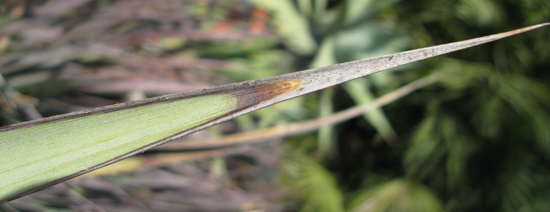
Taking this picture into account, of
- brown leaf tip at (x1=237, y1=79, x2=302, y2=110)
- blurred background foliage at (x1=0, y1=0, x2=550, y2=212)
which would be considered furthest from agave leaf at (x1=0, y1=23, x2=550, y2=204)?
blurred background foliage at (x1=0, y1=0, x2=550, y2=212)

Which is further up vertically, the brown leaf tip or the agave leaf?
the agave leaf

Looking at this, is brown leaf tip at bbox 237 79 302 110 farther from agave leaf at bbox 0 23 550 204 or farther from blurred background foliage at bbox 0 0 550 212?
blurred background foliage at bbox 0 0 550 212

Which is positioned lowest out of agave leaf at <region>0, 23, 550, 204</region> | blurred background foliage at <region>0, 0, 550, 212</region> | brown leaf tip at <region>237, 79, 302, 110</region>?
brown leaf tip at <region>237, 79, 302, 110</region>

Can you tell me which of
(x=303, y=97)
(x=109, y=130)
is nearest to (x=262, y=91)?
(x=109, y=130)

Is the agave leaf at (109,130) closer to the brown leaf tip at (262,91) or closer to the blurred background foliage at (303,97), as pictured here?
the brown leaf tip at (262,91)

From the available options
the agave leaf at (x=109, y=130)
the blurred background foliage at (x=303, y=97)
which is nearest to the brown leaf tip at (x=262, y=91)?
the agave leaf at (x=109, y=130)

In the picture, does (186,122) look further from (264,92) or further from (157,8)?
(157,8)
